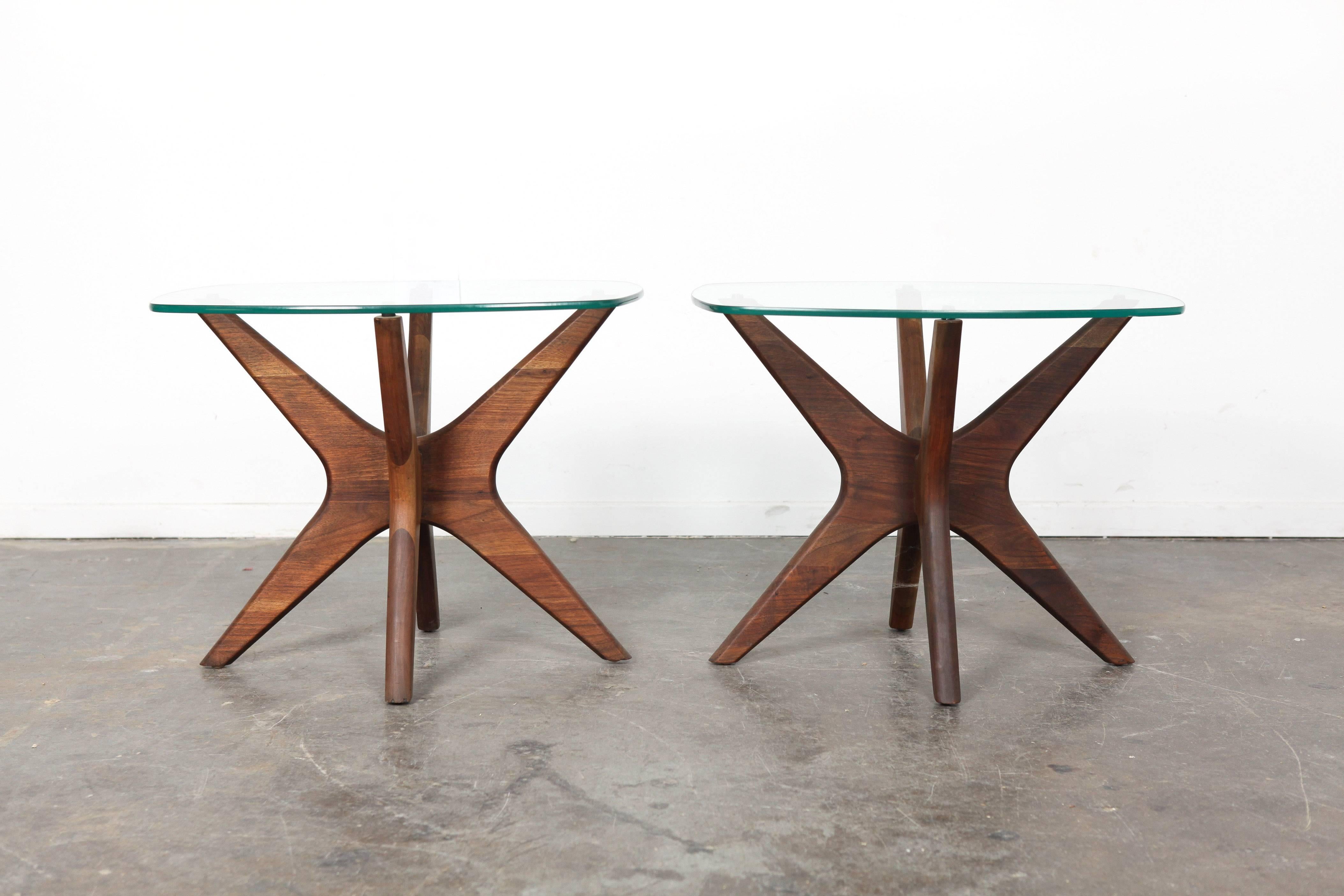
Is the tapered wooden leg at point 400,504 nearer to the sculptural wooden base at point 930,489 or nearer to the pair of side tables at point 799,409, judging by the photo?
the pair of side tables at point 799,409

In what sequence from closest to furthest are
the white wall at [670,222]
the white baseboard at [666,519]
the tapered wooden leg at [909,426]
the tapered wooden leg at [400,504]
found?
the tapered wooden leg at [400,504] < the tapered wooden leg at [909,426] < the white wall at [670,222] < the white baseboard at [666,519]

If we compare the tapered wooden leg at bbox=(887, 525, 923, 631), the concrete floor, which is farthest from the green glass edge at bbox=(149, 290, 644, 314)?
the tapered wooden leg at bbox=(887, 525, 923, 631)

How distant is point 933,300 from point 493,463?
39.0 inches

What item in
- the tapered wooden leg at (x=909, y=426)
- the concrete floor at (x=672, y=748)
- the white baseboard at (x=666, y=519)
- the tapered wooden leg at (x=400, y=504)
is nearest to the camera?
the concrete floor at (x=672, y=748)

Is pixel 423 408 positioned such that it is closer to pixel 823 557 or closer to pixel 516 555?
pixel 516 555

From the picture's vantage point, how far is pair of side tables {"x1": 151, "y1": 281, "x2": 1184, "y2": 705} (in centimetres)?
239

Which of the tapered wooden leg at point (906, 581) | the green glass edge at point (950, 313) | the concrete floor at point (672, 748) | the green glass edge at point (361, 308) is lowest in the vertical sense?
the concrete floor at point (672, 748)

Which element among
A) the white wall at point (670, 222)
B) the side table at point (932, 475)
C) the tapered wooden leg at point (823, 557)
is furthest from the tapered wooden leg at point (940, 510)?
the white wall at point (670, 222)

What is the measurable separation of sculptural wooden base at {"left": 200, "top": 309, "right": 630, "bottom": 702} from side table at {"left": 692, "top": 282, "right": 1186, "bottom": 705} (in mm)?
380

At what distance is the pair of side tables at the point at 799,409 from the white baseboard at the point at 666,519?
3.91 ft

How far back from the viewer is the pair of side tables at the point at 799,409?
94.3 inches

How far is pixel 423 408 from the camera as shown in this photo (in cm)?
268

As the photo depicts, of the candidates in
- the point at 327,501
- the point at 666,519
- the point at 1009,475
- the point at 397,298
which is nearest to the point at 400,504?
the point at 327,501

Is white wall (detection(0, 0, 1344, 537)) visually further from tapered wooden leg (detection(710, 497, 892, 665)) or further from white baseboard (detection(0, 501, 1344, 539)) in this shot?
tapered wooden leg (detection(710, 497, 892, 665))
